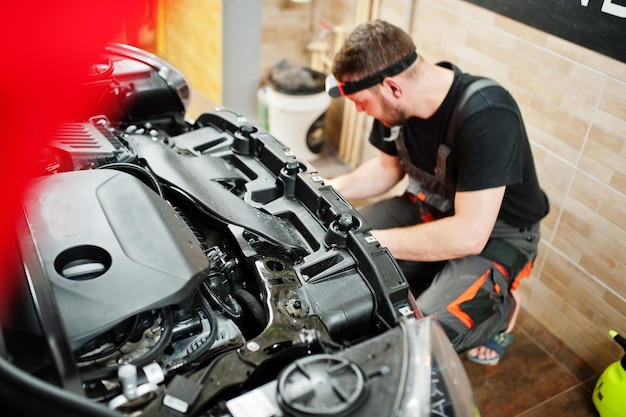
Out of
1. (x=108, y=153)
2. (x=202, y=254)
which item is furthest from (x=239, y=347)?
(x=108, y=153)

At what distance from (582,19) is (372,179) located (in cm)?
106

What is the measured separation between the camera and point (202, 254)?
1.37 m

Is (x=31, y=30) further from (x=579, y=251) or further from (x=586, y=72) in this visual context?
(x=579, y=251)

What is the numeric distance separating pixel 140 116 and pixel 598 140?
1806 mm

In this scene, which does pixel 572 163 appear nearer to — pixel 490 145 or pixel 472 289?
pixel 490 145

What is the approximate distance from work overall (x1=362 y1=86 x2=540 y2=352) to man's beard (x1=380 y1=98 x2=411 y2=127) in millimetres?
159

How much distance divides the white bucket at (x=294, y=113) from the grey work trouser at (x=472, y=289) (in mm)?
1552

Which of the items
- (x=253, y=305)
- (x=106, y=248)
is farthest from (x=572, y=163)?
(x=106, y=248)

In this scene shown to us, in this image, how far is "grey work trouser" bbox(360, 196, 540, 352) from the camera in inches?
88.0

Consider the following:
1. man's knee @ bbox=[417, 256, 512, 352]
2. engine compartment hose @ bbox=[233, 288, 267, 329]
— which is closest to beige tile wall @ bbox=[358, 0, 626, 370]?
man's knee @ bbox=[417, 256, 512, 352]

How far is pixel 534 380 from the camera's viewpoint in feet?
8.47

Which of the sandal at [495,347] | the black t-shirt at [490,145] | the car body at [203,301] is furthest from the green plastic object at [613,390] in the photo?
the car body at [203,301]

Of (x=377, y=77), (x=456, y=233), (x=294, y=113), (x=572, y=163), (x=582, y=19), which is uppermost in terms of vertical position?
(x=582, y=19)

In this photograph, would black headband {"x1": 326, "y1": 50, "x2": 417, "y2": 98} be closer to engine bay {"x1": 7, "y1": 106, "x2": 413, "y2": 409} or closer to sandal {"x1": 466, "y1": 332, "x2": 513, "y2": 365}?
engine bay {"x1": 7, "y1": 106, "x2": 413, "y2": 409}
